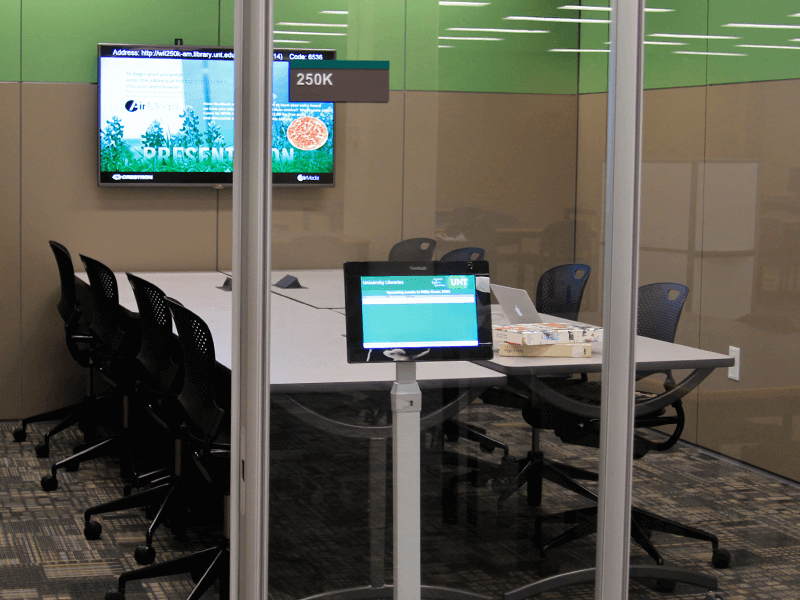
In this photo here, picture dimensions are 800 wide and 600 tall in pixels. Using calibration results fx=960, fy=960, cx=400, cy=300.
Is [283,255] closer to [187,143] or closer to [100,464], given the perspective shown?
[100,464]

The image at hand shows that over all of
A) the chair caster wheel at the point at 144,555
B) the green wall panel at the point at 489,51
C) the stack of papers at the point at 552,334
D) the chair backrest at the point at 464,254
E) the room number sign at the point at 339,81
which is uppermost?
the green wall panel at the point at 489,51

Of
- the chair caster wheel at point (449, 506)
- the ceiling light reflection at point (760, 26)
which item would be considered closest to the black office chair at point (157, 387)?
the chair caster wheel at point (449, 506)

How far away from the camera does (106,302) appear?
4797 millimetres

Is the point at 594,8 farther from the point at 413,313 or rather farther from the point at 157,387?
the point at 157,387

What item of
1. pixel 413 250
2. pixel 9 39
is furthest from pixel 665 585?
pixel 9 39

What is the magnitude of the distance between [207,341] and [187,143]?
321 cm

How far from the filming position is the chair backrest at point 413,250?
2.40 m

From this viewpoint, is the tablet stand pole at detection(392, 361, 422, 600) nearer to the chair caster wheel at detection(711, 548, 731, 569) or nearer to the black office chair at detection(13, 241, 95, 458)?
the chair caster wheel at detection(711, 548, 731, 569)

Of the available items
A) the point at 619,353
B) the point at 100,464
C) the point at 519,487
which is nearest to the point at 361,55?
the point at 619,353

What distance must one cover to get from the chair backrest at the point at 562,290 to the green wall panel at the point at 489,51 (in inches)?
18.8

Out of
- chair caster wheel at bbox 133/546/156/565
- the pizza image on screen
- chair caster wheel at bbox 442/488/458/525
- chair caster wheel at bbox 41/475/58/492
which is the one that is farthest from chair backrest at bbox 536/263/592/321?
chair caster wheel at bbox 41/475/58/492

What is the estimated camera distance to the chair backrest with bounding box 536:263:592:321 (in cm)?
258

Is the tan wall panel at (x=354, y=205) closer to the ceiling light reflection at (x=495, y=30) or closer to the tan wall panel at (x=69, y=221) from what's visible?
the ceiling light reflection at (x=495, y=30)

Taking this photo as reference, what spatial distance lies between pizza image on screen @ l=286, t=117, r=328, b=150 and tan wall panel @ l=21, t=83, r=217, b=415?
4.11m
